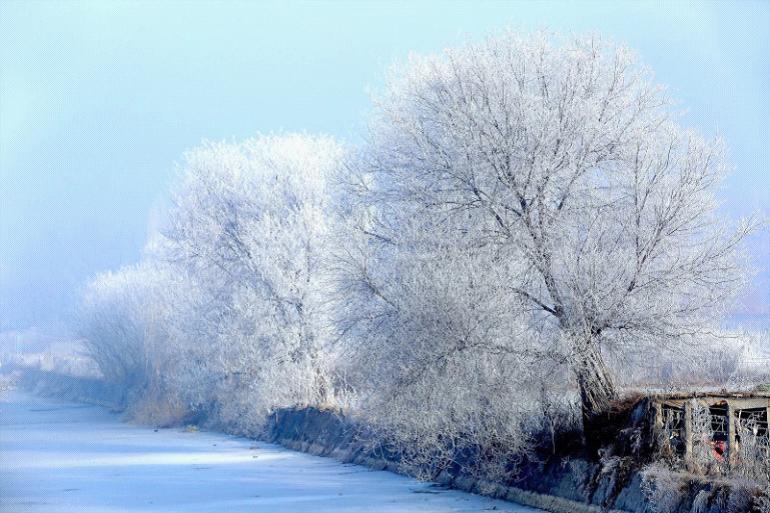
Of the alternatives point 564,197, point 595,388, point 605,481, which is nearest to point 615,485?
point 605,481

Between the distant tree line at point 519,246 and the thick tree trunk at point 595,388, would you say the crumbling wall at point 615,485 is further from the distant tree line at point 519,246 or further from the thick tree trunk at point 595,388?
the thick tree trunk at point 595,388

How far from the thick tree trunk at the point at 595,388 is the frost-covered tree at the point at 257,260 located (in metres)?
14.7

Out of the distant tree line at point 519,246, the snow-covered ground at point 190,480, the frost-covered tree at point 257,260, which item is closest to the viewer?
the distant tree line at point 519,246

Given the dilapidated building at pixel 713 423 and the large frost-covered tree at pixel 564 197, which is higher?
the large frost-covered tree at pixel 564 197

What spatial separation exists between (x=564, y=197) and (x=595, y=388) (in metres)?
4.36

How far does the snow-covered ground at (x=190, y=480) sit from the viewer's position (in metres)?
26.6

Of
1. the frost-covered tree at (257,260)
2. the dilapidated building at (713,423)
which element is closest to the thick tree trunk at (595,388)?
the dilapidated building at (713,423)

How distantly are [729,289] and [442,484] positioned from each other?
8.71 m

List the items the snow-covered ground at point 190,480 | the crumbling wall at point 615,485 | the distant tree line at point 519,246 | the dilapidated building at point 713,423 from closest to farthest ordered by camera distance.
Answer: the crumbling wall at point 615,485 < the dilapidated building at point 713,423 < the distant tree line at point 519,246 < the snow-covered ground at point 190,480

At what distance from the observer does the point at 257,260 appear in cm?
4519

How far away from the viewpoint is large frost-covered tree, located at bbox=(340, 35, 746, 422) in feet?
79.0

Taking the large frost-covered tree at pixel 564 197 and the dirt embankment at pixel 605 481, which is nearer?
the dirt embankment at pixel 605 481

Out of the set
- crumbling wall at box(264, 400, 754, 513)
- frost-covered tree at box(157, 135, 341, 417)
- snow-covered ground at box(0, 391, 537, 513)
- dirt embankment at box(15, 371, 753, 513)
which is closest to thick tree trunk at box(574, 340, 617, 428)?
dirt embankment at box(15, 371, 753, 513)

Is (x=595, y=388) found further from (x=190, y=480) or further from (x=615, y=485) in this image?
(x=190, y=480)
